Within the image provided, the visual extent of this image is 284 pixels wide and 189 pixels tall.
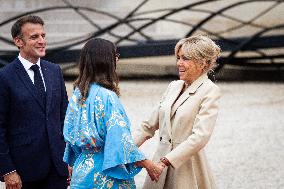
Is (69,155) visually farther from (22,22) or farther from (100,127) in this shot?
(22,22)

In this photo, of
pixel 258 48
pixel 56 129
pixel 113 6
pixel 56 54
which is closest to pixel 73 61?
pixel 56 54

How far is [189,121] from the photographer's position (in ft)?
7.70

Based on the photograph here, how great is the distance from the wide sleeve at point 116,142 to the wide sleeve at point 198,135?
7.0 inches

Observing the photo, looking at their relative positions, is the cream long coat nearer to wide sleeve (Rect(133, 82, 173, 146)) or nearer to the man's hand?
wide sleeve (Rect(133, 82, 173, 146))

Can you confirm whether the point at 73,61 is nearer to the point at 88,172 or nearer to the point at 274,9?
the point at 274,9

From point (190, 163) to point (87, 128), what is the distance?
19.1 inches

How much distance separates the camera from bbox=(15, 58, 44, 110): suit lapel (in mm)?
2475

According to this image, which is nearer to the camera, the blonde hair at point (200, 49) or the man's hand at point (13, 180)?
the blonde hair at point (200, 49)

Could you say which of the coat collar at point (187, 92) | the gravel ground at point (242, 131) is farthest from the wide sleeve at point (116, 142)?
the gravel ground at point (242, 131)

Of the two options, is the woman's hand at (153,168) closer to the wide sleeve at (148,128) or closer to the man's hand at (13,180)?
the wide sleeve at (148,128)

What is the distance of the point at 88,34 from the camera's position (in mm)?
8539

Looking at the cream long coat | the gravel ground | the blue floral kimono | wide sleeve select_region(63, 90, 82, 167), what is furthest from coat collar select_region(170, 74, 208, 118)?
the gravel ground

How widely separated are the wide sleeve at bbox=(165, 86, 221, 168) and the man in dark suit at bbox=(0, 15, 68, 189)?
568 mm

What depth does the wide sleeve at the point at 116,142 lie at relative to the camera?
2148 mm
